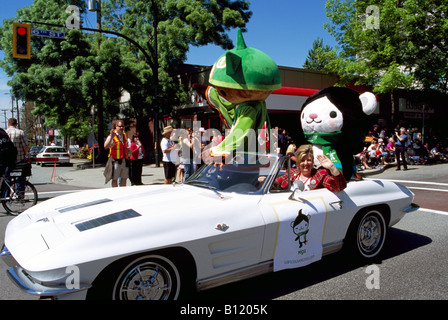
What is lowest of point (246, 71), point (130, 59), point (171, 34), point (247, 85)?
point (247, 85)

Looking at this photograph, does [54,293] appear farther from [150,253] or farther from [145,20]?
[145,20]

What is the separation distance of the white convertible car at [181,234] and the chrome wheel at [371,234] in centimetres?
2

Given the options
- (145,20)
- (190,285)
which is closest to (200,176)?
(190,285)

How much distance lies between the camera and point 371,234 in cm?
408

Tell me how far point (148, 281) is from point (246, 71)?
344cm

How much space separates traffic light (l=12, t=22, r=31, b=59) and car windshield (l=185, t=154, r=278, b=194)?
34.7 ft

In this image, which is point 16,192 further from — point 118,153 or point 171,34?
point 171,34

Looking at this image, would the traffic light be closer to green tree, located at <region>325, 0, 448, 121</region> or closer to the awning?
Result: the awning

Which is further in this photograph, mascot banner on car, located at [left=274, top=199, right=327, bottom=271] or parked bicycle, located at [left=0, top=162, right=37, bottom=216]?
parked bicycle, located at [left=0, top=162, right=37, bottom=216]

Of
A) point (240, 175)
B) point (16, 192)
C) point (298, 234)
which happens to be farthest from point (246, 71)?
point (16, 192)

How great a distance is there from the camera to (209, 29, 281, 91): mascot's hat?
16.6ft

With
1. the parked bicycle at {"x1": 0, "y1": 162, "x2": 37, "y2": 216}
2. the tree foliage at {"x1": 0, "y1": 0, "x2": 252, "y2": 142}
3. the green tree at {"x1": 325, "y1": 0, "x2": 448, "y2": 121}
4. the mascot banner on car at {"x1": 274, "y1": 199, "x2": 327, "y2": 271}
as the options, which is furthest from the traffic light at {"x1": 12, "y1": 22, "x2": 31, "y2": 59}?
the green tree at {"x1": 325, "y1": 0, "x2": 448, "y2": 121}

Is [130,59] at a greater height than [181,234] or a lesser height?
greater
